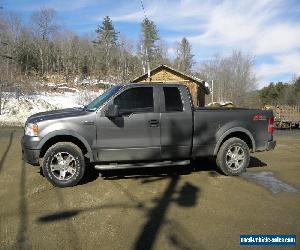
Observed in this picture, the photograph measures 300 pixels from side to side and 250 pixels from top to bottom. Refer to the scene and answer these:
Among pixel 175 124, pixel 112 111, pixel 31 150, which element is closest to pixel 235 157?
pixel 175 124

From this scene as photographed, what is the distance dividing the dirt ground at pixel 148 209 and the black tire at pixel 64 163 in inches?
7.6

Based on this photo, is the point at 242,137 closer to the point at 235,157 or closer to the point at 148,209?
the point at 235,157

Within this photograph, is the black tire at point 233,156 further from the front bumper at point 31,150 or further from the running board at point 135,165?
the front bumper at point 31,150

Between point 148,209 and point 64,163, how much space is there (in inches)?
86.3

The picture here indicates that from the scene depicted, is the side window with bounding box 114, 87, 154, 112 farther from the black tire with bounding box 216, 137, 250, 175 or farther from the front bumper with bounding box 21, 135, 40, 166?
the black tire with bounding box 216, 137, 250, 175

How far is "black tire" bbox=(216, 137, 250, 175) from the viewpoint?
317 inches

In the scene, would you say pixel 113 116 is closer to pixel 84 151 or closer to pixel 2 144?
pixel 84 151

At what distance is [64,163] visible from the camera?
7.17 m

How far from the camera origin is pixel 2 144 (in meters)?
13.0

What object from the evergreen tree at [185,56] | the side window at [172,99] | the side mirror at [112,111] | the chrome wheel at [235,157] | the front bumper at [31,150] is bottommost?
the chrome wheel at [235,157]

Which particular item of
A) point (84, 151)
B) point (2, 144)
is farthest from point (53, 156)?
point (2, 144)

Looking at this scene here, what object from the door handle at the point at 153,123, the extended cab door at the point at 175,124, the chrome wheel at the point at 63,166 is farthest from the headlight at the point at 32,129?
the extended cab door at the point at 175,124

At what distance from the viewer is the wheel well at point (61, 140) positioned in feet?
23.7

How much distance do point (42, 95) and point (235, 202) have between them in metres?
38.8
